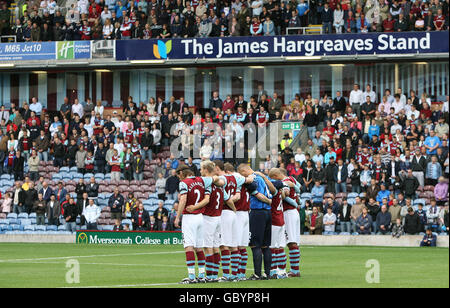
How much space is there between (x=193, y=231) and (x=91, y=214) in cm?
1970

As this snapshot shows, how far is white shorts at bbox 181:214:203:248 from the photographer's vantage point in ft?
48.6

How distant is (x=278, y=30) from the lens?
40.0 meters

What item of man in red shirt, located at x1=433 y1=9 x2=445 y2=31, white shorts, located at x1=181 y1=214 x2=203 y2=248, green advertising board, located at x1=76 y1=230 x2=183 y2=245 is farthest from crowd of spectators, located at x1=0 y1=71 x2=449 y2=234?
white shorts, located at x1=181 y1=214 x2=203 y2=248

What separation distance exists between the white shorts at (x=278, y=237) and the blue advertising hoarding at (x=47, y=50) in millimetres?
27405

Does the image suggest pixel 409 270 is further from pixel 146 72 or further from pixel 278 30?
pixel 146 72

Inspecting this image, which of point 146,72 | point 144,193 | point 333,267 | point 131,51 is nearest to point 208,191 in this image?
point 333,267

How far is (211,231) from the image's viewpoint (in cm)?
1499

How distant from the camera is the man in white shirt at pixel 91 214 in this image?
33.8 metres

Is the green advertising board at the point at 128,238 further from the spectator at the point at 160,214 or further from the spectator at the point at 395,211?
the spectator at the point at 395,211

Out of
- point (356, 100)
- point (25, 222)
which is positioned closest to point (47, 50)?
point (25, 222)

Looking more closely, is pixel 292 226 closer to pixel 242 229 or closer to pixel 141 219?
pixel 242 229

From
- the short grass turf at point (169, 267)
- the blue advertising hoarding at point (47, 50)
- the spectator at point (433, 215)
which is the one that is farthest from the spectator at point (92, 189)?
the spectator at point (433, 215)

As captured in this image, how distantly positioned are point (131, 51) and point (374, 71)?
11.0 meters

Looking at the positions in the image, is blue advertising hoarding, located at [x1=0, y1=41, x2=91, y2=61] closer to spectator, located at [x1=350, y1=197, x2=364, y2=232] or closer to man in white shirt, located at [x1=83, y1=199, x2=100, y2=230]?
man in white shirt, located at [x1=83, y1=199, x2=100, y2=230]
